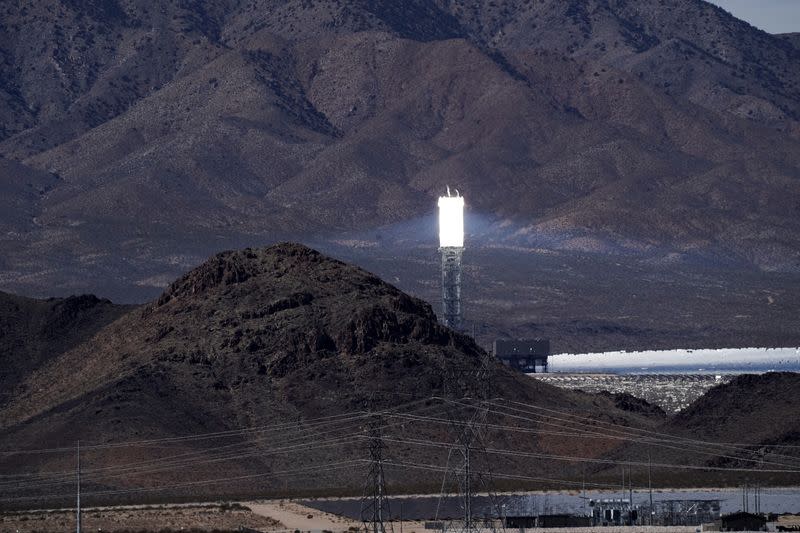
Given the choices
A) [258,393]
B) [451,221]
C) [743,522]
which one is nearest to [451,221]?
[451,221]

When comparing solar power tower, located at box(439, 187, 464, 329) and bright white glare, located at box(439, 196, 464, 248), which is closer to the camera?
solar power tower, located at box(439, 187, 464, 329)

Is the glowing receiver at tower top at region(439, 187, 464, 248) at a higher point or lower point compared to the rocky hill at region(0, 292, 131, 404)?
higher

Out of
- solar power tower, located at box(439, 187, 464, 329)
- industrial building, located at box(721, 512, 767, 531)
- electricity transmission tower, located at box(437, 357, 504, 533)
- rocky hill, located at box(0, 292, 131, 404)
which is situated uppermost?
solar power tower, located at box(439, 187, 464, 329)

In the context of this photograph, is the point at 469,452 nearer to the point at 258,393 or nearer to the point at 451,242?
the point at 258,393

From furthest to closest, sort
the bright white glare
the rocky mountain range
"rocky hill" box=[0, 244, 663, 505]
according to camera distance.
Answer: the bright white glare
"rocky hill" box=[0, 244, 663, 505]
the rocky mountain range

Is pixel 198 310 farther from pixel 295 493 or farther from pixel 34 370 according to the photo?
pixel 295 493

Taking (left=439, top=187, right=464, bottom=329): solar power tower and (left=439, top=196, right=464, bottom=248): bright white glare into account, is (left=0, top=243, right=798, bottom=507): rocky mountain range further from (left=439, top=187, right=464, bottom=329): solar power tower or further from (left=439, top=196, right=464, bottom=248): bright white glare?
(left=439, top=196, right=464, bottom=248): bright white glare

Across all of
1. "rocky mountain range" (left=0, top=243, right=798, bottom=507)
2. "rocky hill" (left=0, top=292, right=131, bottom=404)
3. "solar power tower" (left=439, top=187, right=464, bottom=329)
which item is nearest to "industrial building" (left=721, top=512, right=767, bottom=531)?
"rocky mountain range" (left=0, top=243, right=798, bottom=507)

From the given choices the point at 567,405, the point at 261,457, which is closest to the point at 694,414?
the point at 567,405

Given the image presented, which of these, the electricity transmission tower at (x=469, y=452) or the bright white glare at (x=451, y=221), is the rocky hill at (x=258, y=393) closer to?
the electricity transmission tower at (x=469, y=452)
